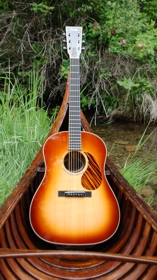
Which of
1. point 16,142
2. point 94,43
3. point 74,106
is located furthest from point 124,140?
point 74,106

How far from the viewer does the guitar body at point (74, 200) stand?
4.59ft

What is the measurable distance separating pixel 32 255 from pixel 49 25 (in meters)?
3.46

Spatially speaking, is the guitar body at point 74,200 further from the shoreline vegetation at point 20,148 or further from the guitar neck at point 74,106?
the shoreline vegetation at point 20,148

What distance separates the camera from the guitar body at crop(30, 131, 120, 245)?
1400 millimetres

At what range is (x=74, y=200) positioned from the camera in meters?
1.45

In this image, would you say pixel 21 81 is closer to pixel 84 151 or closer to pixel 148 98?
pixel 148 98

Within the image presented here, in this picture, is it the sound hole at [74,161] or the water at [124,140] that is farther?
the water at [124,140]

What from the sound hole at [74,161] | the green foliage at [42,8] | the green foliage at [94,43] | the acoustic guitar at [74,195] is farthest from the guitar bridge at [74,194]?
the green foliage at [42,8]

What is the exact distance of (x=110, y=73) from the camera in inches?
148

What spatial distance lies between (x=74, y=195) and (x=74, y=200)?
0.02 meters

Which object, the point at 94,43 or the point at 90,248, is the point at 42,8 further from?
the point at 90,248

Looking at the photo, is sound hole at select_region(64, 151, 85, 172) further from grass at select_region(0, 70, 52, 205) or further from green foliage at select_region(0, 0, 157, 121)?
green foliage at select_region(0, 0, 157, 121)

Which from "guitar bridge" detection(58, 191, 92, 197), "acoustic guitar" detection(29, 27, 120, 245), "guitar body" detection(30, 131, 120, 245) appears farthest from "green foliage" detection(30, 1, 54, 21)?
"guitar bridge" detection(58, 191, 92, 197)

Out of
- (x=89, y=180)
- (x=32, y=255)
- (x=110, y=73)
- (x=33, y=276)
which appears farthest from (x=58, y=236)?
(x=110, y=73)
